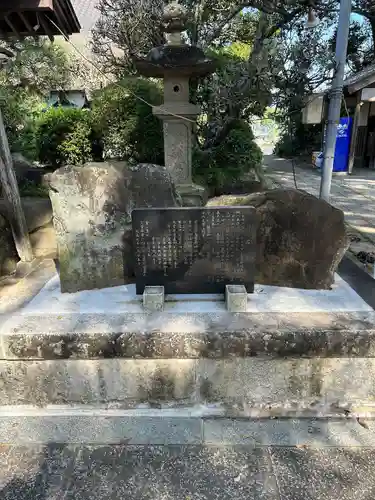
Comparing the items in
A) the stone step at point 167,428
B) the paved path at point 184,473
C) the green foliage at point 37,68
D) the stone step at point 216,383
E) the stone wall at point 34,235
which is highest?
the green foliage at point 37,68

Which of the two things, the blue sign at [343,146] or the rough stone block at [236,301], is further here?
the blue sign at [343,146]

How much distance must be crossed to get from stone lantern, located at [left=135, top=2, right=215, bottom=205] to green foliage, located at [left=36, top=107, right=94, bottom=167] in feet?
7.66

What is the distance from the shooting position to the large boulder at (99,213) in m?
3.46

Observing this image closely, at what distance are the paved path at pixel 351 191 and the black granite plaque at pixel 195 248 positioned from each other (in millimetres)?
3711

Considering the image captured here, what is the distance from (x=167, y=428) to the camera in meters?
2.69

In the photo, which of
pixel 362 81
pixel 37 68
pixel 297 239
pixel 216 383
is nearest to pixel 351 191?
pixel 362 81

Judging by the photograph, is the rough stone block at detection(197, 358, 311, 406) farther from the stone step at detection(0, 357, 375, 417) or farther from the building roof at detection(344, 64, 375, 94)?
the building roof at detection(344, 64, 375, 94)

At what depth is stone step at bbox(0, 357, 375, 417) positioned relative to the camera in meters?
2.84

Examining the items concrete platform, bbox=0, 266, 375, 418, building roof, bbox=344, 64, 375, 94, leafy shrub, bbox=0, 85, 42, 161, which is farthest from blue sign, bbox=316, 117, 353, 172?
concrete platform, bbox=0, 266, 375, 418

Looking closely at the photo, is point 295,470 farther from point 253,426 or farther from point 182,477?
point 182,477

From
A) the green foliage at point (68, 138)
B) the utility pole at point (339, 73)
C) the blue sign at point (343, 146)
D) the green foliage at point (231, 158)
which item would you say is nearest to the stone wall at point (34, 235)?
the green foliage at point (68, 138)

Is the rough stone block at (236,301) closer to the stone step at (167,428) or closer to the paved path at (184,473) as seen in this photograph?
the stone step at (167,428)

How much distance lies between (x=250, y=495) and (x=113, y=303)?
5.89 feet

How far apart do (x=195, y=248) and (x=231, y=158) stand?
6.56 metres
